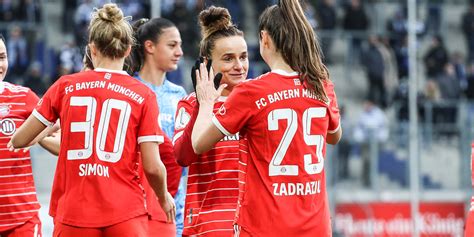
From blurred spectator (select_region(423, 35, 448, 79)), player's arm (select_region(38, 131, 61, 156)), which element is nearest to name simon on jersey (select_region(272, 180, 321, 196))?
player's arm (select_region(38, 131, 61, 156))

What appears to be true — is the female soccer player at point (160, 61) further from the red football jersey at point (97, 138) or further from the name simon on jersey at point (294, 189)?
the name simon on jersey at point (294, 189)

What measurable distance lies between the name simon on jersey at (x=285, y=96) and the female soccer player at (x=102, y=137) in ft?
2.66

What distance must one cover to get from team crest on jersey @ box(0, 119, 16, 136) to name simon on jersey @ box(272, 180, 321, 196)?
7.16 ft

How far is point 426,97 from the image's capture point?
22.2m

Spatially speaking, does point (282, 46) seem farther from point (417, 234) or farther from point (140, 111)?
point (417, 234)

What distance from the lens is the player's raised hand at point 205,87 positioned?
617 centimetres

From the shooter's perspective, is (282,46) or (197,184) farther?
(197,184)

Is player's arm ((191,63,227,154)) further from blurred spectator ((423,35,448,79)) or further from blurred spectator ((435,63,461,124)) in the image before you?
blurred spectator ((423,35,448,79))

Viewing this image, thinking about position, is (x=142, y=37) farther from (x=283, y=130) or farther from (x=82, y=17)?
(x=82, y=17)

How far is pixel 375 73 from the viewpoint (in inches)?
875

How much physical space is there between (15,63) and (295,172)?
48.9 ft

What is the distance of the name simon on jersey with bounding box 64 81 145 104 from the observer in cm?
626

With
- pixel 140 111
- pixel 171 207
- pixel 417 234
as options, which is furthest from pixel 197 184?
pixel 417 234

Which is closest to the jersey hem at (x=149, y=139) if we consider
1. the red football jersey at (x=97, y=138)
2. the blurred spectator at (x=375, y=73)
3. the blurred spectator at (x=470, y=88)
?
the red football jersey at (x=97, y=138)
